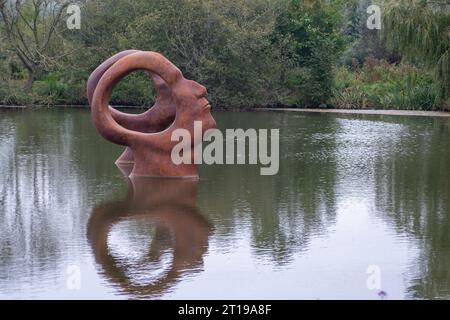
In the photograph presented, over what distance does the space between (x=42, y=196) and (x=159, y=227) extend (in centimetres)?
304

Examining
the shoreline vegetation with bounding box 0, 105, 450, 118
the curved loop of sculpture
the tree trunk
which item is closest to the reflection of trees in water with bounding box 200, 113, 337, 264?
the curved loop of sculpture

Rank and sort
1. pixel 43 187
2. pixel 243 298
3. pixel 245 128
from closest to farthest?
1. pixel 243 298
2. pixel 43 187
3. pixel 245 128

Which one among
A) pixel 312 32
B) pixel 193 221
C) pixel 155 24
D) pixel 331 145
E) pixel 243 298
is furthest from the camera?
pixel 312 32

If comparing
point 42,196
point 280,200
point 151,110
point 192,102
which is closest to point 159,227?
point 280,200

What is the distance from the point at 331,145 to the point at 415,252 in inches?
390

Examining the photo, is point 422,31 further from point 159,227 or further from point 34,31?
point 159,227

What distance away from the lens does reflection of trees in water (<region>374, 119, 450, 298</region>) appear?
923 centimetres

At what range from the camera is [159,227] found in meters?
11.4

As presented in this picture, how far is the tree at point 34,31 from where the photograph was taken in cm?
3127

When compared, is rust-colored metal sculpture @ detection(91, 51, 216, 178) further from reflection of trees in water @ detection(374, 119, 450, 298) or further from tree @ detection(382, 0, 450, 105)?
tree @ detection(382, 0, 450, 105)

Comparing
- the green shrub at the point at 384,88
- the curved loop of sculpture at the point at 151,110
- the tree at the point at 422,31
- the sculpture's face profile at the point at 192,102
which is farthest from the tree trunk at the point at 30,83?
the sculpture's face profile at the point at 192,102

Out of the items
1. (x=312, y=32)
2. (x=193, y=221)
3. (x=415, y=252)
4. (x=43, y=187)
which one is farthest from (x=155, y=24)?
(x=415, y=252)
